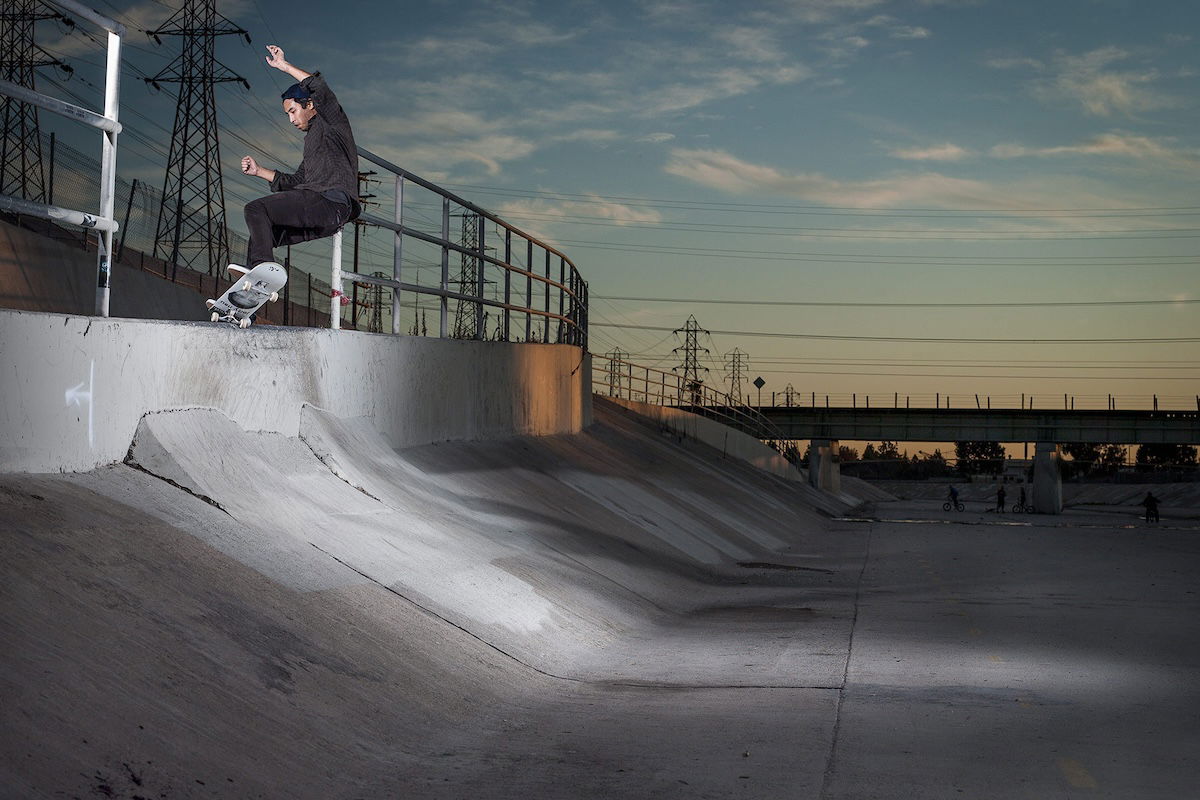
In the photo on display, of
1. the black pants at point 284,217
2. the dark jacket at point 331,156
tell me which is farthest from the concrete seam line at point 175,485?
the dark jacket at point 331,156

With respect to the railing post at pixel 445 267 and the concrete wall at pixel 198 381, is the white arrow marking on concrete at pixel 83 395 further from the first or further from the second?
the railing post at pixel 445 267

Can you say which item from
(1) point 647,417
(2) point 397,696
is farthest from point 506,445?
(1) point 647,417

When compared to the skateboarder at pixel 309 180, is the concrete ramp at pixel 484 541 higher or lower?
lower

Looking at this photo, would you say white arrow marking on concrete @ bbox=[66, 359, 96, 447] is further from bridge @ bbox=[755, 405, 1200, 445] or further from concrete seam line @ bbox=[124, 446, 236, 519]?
bridge @ bbox=[755, 405, 1200, 445]

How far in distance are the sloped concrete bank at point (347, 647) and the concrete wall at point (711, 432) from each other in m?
32.4

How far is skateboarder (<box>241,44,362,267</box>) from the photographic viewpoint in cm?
966

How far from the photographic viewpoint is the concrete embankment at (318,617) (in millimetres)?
5355

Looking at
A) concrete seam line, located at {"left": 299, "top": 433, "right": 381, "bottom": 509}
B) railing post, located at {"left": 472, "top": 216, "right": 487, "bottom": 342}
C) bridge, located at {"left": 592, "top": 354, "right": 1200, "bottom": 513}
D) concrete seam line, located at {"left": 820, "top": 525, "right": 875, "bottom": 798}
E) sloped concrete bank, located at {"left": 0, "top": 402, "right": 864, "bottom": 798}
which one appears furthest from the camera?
bridge, located at {"left": 592, "top": 354, "right": 1200, "bottom": 513}

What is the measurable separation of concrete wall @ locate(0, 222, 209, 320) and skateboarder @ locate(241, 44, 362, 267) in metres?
7.28

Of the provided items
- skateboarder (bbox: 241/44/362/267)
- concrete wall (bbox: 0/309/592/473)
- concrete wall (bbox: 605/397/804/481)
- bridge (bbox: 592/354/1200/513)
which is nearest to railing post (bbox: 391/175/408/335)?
concrete wall (bbox: 0/309/592/473)

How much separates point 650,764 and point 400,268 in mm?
8924

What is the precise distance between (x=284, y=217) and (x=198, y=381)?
1.49 metres

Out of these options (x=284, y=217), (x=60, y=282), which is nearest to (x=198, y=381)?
(x=284, y=217)

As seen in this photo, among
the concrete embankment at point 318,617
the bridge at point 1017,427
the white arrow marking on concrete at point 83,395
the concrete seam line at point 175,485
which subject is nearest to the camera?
the concrete embankment at point 318,617
